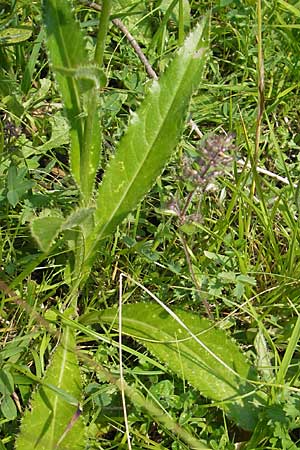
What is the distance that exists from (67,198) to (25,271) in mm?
321

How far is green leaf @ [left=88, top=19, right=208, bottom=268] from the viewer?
174 cm

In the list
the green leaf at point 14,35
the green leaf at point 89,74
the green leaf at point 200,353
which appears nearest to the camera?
the green leaf at point 89,74

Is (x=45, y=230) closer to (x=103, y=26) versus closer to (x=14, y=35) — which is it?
(x=103, y=26)

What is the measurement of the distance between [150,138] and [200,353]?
0.53 metres

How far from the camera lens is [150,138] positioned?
5.87 ft

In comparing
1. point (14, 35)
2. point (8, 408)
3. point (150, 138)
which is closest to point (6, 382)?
point (8, 408)

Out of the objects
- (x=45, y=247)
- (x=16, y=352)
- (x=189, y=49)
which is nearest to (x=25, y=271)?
(x=16, y=352)

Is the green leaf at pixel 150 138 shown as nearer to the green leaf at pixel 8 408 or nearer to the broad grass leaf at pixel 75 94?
the broad grass leaf at pixel 75 94

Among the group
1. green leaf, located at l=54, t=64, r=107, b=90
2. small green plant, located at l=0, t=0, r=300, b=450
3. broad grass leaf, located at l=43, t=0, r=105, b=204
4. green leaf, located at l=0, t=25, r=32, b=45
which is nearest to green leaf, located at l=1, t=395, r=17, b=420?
small green plant, located at l=0, t=0, r=300, b=450

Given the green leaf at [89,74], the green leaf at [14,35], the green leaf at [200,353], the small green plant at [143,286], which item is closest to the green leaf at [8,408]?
the small green plant at [143,286]

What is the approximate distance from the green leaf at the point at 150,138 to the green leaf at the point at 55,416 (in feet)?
0.98

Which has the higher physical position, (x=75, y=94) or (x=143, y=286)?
(x=75, y=94)

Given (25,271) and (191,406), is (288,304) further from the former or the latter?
(25,271)

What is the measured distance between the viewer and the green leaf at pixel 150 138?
1739 mm
